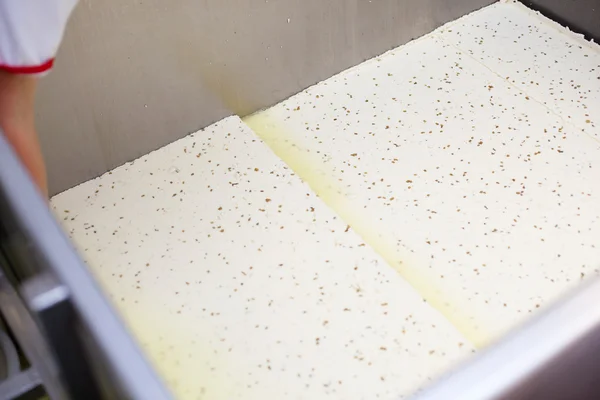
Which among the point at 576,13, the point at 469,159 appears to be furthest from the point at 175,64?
the point at 576,13

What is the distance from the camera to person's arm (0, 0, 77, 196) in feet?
2.38

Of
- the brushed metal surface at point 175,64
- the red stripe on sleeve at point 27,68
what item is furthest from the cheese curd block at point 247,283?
the red stripe on sleeve at point 27,68

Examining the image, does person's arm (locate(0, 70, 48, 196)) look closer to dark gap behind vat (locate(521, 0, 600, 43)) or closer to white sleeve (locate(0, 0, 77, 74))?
white sleeve (locate(0, 0, 77, 74))

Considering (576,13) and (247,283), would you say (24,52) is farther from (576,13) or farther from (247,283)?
(576,13)

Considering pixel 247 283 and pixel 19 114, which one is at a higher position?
pixel 19 114

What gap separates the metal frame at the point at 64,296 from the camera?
48cm

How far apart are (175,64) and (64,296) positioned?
30.3 inches

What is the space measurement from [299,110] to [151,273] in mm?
489

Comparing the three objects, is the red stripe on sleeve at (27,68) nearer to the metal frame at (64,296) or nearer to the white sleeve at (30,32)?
the white sleeve at (30,32)

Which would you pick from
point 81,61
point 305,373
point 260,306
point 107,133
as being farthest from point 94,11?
point 305,373

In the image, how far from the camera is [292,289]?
3.49ft

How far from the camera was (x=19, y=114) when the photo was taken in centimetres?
83

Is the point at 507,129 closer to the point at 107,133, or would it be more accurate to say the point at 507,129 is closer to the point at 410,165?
the point at 410,165

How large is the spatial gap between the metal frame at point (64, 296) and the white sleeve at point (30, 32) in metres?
0.17
